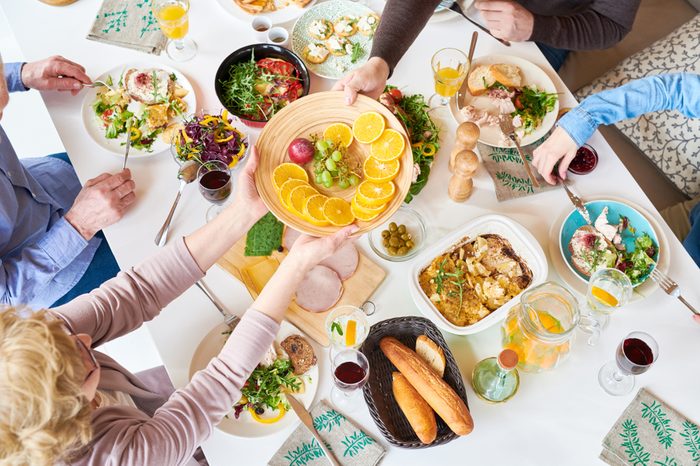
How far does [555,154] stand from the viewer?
5.58 feet

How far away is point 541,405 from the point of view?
4.80 feet

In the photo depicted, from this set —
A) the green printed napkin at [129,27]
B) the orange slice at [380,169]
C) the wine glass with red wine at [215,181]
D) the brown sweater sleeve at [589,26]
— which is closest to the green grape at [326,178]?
the orange slice at [380,169]

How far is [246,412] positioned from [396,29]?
1302mm

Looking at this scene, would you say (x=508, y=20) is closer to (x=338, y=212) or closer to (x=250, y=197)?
(x=338, y=212)

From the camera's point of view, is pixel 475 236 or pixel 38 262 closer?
pixel 475 236

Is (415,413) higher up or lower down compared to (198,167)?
lower down

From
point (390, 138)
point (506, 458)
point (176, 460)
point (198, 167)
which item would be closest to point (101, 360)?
point (176, 460)

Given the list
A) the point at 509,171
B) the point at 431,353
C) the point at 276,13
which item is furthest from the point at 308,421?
the point at 276,13

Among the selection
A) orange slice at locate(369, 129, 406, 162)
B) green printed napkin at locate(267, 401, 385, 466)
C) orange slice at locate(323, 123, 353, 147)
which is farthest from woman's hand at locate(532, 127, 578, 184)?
green printed napkin at locate(267, 401, 385, 466)

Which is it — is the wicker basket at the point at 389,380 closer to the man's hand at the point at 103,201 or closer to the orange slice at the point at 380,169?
the orange slice at the point at 380,169

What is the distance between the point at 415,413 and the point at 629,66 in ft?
6.15

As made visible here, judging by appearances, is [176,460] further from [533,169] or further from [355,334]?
[533,169]

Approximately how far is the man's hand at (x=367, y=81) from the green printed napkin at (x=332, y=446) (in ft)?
3.03

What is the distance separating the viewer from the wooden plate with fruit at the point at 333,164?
4.90ft
